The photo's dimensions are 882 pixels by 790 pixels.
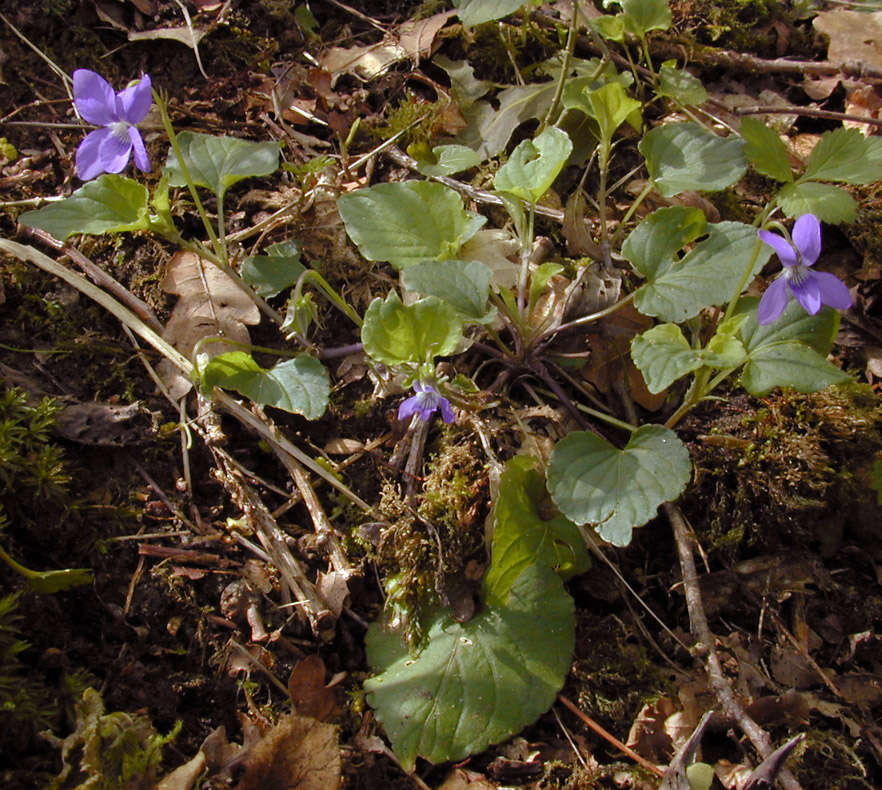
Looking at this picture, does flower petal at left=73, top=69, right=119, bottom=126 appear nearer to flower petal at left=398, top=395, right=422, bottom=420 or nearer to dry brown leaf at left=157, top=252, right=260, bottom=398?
dry brown leaf at left=157, top=252, right=260, bottom=398

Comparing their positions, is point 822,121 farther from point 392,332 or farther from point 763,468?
point 392,332

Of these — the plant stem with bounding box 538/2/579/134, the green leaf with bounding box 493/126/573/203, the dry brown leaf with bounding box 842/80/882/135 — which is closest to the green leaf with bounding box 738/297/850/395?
the green leaf with bounding box 493/126/573/203

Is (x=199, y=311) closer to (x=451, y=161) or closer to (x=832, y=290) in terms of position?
(x=451, y=161)

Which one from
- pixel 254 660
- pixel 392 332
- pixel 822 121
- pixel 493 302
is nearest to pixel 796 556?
pixel 493 302

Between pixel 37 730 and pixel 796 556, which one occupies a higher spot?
pixel 37 730

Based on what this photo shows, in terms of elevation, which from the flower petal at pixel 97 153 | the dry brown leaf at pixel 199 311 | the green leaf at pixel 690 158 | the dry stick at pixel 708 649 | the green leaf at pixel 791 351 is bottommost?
the dry stick at pixel 708 649

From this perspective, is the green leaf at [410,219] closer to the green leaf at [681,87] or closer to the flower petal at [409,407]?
the flower petal at [409,407]

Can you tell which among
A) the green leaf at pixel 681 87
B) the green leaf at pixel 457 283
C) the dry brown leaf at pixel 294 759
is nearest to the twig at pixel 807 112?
the green leaf at pixel 681 87
